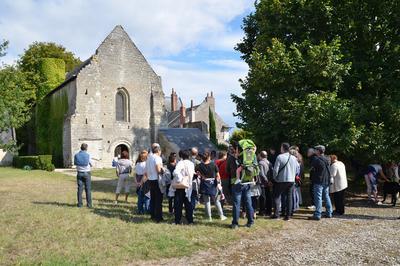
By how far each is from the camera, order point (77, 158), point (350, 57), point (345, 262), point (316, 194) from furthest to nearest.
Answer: point (350, 57), point (77, 158), point (316, 194), point (345, 262)

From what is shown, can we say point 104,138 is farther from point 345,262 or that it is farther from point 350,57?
point 345,262

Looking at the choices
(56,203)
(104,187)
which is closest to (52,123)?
(104,187)

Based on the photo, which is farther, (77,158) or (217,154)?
(217,154)

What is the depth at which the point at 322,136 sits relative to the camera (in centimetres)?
1184

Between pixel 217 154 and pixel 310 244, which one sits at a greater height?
pixel 217 154

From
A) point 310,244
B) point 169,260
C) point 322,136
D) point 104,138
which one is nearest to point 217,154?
point 322,136

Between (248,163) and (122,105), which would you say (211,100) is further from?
(248,163)

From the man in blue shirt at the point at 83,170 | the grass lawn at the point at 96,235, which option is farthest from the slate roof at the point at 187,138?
the grass lawn at the point at 96,235

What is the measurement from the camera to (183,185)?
29.9ft

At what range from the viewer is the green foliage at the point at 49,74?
3719 cm

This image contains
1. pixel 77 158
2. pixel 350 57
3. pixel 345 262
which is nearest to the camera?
pixel 345 262

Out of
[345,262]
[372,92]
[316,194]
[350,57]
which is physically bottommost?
[345,262]

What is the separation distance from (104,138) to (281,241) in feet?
81.7

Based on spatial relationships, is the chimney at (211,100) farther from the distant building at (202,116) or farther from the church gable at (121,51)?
the church gable at (121,51)
